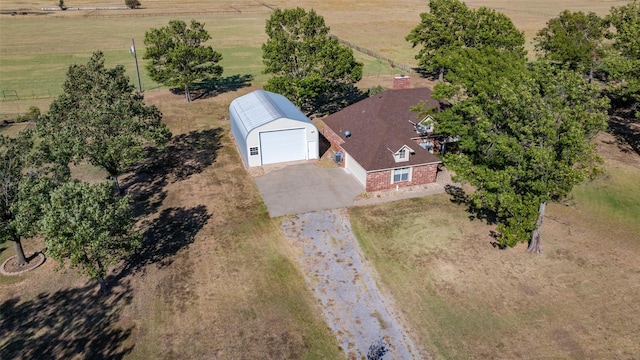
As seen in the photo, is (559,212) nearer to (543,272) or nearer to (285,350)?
(543,272)

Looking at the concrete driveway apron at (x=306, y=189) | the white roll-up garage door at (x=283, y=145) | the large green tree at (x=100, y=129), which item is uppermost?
the large green tree at (x=100, y=129)

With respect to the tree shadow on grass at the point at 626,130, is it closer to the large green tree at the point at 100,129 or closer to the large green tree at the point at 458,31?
the large green tree at the point at 458,31

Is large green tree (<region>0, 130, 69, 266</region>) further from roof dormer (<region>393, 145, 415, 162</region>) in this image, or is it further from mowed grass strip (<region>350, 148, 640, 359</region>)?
roof dormer (<region>393, 145, 415, 162</region>)

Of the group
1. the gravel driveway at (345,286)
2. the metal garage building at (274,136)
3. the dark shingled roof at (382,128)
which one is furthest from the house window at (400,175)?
the metal garage building at (274,136)

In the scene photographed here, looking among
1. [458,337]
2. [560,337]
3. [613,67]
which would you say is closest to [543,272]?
[560,337]

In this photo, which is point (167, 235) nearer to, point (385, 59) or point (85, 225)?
point (85, 225)
